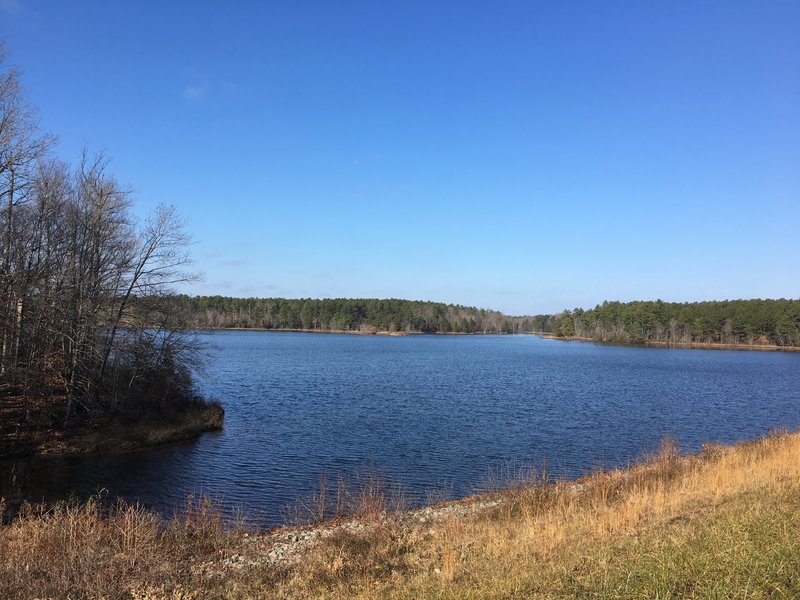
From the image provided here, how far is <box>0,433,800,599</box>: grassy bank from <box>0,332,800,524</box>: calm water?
15.9ft

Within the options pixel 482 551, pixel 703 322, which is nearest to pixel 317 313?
pixel 703 322

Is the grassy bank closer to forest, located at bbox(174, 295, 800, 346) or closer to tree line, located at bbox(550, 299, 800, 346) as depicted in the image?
forest, located at bbox(174, 295, 800, 346)

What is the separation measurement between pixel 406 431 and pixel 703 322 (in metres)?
143

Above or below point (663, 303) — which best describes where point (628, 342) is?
below

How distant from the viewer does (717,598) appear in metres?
5.05

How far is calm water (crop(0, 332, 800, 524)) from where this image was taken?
1794 cm

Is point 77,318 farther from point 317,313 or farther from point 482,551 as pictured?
point 317,313

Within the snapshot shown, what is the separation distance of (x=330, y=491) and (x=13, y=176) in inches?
735

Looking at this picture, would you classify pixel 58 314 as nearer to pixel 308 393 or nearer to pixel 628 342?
pixel 308 393

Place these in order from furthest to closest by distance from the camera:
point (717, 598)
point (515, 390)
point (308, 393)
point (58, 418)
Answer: point (515, 390)
point (308, 393)
point (58, 418)
point (717, 598)

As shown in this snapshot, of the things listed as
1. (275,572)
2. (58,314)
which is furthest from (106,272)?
(275,572)

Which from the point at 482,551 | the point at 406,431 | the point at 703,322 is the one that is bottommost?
the point at 406,431

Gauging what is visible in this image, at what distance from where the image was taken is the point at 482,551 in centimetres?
863

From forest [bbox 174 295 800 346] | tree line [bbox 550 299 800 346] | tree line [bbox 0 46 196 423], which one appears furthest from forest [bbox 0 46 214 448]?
tree line [bbox 550 299 800 346]
